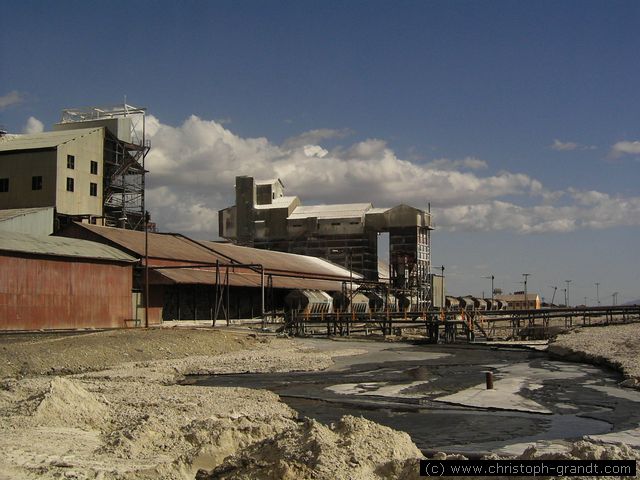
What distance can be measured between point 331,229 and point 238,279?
41.0 m

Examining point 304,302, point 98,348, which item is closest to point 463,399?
point 98,348

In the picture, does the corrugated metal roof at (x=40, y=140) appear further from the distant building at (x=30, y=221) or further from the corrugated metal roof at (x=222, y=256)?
the corrugated metal roof at (x=222, y=256)

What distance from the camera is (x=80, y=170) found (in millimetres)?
62812

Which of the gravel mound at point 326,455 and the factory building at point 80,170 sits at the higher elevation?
the factory building at point 80,170

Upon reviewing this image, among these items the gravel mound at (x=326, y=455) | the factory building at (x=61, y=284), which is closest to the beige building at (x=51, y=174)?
the factory building at (x=61, y=284)

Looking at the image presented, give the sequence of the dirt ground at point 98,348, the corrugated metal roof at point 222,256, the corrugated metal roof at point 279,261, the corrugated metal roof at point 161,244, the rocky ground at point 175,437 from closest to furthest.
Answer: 1. the rocky ground at point 175,437
2. the dirt ground at point 98,348
3. the corrugated metal roof at point 161,244
4. the corrugated metal roof at point 222,256
5. the corrugated metal roof at point 279,261

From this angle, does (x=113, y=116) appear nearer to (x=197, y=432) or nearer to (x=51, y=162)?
(x=51, y=162)

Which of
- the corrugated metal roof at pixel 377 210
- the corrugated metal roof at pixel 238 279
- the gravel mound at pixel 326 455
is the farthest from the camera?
the corrugated metal roof at pixel 377 210

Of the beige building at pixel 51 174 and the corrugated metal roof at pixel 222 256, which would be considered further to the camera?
the beige building at pixel 51 174

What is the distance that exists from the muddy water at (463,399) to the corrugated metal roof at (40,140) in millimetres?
38401

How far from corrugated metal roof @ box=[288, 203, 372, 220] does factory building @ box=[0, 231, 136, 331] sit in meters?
52.0

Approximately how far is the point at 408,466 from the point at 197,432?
4.95m

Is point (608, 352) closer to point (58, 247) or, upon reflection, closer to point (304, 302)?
point (58, 247)

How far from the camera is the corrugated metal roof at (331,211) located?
318ft
